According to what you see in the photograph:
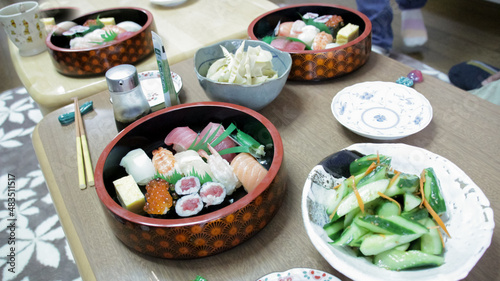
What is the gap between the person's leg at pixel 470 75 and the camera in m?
1.82

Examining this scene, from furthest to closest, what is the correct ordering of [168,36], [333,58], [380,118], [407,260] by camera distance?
[168,36]
[333,58]
[380,118]
[407,260]

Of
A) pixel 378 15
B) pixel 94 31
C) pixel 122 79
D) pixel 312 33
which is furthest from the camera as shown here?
pixel 378 15

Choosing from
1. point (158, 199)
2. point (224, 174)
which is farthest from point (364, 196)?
point (158, 199)

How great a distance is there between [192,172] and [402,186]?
418 millimetres

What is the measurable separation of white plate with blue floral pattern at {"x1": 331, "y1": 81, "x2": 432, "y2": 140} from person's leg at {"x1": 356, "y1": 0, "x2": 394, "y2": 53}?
1.22 meters

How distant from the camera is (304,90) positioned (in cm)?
113

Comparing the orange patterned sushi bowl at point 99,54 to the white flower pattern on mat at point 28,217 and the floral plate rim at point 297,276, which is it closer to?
the white flower pattern on mat at point 28,217

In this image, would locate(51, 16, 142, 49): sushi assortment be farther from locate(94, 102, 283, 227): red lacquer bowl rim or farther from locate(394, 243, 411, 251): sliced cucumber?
locate(394, 243, 411, 251): sliced cucumber

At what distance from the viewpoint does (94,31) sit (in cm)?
147

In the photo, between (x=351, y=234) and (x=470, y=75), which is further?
(x=470, y=75)

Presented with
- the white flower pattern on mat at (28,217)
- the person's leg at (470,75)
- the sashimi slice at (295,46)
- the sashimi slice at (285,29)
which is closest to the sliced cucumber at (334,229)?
the sashimi slice at (295,46)

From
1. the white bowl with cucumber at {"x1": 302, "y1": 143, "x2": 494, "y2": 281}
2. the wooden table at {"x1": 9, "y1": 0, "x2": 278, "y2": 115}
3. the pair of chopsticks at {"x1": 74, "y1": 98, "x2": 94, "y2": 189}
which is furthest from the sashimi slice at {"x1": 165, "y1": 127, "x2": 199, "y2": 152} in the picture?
the wooden table at {"x1": 9, "y1": 0, "x2": 278, "y2": 115}

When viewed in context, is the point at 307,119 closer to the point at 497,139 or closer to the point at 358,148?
the point at 358,148

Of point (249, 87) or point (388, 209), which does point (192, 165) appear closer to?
point (249, 87)
